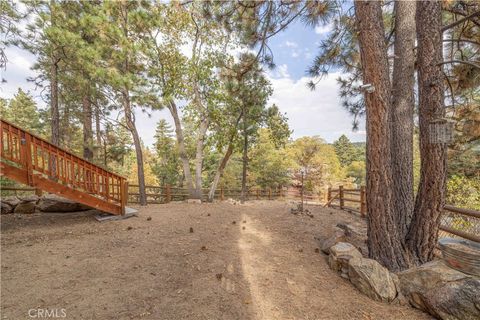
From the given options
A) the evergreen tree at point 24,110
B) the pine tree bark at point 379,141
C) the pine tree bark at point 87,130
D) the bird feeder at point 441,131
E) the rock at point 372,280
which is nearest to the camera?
the rock at point 372,280

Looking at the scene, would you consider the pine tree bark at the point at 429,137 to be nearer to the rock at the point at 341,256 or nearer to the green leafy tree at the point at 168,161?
the rock at the point at 341,256

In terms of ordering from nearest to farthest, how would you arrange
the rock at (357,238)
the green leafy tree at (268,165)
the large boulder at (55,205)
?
the rock at (357,238) → the large boulder at (55,205) → the green leafy tree at (268,165)

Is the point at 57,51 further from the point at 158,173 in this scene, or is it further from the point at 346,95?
the point at 158,173

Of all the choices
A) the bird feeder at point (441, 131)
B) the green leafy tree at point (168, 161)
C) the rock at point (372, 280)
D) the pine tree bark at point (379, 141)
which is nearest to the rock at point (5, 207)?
the rock at point (372, 280)

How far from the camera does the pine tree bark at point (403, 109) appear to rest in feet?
10.7

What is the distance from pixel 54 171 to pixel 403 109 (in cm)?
668

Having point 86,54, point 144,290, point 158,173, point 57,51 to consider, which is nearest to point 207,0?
point 86,54

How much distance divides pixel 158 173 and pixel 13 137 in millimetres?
14309

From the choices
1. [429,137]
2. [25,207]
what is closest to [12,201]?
[25,207]

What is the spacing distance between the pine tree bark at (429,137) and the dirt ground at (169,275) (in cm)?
111

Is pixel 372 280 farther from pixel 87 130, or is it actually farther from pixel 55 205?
pixel 87 130

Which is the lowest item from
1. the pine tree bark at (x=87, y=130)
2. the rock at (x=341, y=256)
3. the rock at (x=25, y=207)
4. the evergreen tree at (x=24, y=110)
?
the rock at (x=341, y=256)

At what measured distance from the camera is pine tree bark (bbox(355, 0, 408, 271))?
2.90 meters

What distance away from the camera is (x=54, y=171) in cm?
421
